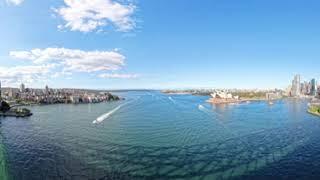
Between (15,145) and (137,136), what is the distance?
10.3 meters

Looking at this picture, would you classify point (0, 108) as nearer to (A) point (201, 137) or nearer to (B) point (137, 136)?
(B) point (137, 136)

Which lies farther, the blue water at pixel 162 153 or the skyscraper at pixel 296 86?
the skyscraper at pixel 296 86

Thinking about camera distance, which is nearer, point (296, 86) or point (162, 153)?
point (162, 153)

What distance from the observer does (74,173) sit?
14.9 metres

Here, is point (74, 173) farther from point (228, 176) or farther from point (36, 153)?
point (228, 176)

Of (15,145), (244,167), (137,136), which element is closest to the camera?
(244,167)

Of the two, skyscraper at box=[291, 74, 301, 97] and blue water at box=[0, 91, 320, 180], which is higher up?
skyscraper at box=[291, 74, 301, 97]

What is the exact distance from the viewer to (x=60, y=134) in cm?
2745

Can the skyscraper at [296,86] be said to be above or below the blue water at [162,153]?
above

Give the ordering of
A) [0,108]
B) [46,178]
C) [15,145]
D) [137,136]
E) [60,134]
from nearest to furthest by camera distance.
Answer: [46,178] → [15,145] → [137,136] → [60,134] → [0,108]

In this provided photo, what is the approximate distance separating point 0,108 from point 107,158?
4641cm

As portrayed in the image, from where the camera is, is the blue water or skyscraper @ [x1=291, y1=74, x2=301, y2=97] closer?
the blue water

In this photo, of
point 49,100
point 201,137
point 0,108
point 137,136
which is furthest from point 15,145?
point 49,100

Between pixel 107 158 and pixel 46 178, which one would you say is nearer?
pixel 46 178
